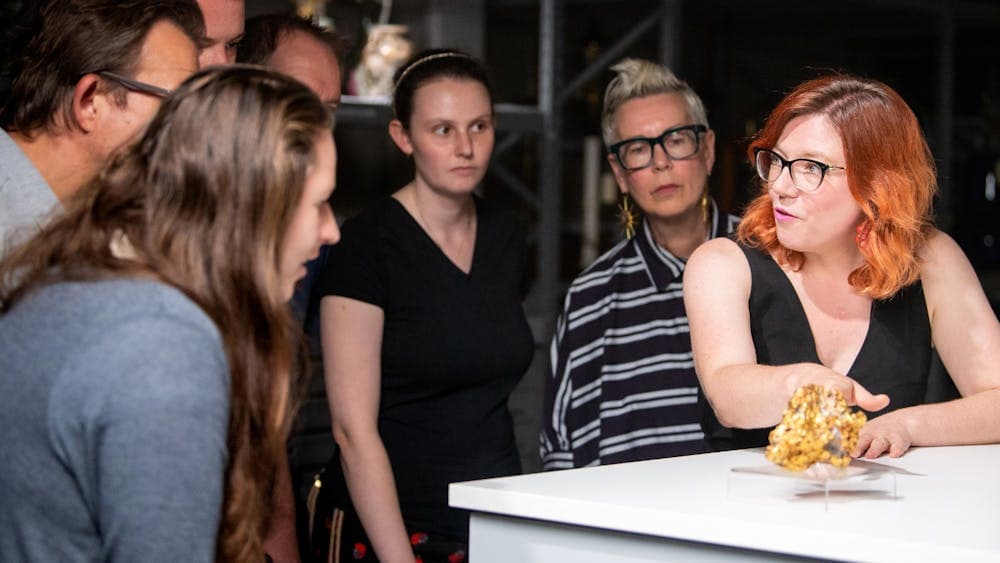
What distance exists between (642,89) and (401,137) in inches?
21.3

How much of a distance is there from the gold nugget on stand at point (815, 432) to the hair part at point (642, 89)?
1.15 meters

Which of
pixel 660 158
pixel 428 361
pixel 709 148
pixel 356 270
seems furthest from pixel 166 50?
pixel 709 148

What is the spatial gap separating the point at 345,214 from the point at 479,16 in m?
1.00

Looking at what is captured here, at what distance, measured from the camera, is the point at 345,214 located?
5012mm

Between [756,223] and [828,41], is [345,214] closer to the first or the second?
[756,223]

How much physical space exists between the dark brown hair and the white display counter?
0.71 meters

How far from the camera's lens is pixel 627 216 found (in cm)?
270

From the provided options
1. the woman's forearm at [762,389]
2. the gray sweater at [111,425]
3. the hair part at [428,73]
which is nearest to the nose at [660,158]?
the hair part at [428,73]

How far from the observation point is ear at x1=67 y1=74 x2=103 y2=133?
64.0 inches

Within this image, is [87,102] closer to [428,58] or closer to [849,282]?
[428,58]

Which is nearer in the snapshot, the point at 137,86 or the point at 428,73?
the point at 137,86

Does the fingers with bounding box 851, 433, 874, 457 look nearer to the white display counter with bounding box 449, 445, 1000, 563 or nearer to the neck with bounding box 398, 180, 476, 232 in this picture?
the white display counter with bounding box 449, 445, 1000, 563

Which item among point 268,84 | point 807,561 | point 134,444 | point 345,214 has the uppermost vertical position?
point 345,214

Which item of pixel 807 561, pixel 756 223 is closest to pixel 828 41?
pixel 756 223
